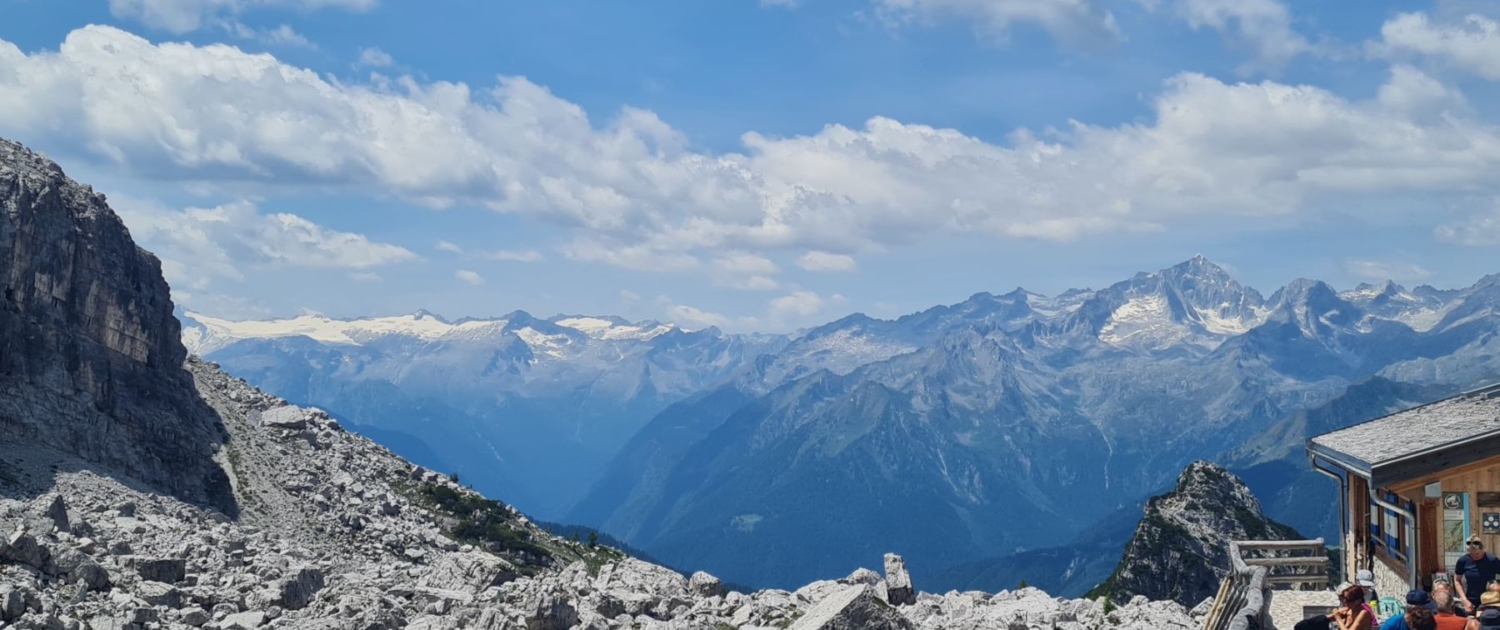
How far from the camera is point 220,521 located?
7156 centimetres

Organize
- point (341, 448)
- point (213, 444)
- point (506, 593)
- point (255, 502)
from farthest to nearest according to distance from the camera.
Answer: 1. point (341, 448)
2. point (213, 444)
3. point (255, 502)
4. point (506, 593)

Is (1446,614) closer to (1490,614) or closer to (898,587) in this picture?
(1490,614)

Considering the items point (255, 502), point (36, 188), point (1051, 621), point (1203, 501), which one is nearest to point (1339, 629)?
point (1051, 621)

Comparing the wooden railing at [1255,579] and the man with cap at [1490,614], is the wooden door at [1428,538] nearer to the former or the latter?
the wooden railing at [1255,579]

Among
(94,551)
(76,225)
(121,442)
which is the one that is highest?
(76,225)

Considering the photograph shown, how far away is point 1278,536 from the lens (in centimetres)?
15262

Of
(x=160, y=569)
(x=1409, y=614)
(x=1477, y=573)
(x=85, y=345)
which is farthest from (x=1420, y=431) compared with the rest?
(x=85, y=345)

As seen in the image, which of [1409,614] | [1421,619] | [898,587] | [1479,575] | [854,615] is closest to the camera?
[1421,619]

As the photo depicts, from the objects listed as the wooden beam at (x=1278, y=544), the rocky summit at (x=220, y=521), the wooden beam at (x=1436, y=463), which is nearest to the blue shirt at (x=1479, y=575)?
the wooden beam at (x=1436, y=463)

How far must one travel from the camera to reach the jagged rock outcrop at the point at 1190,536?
13950 cm

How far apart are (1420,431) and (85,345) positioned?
276 feet

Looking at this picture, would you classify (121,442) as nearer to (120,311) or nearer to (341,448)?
(120,311)

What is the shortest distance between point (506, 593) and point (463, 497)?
76.1 m

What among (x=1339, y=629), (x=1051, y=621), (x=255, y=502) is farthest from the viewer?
(x=255, y=502)
